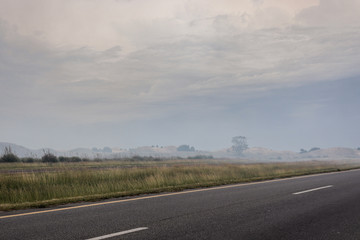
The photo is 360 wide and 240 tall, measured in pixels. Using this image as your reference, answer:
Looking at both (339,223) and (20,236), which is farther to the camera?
(339,223)

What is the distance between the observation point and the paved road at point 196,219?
5613 mm

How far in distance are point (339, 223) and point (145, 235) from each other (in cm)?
413

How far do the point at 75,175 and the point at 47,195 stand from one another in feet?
10.4

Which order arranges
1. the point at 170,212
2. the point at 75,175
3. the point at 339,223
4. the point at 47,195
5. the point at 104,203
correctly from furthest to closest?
the point at 75,175
the point at 47,195
the point at 104,203
the point at 170,212
the point at 339,223

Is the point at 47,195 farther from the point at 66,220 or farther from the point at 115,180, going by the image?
the point at 66,220

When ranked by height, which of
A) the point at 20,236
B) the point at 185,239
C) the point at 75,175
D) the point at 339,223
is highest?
the point at 75,175

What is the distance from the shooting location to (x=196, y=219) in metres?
6.73

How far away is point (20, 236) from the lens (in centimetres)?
540

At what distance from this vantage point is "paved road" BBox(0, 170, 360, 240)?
5.61 m

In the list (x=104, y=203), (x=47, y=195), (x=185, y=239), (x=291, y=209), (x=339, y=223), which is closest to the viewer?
(x=185, y=239)

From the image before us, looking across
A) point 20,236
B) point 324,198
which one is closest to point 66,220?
point 20,236

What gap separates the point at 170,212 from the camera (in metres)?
7.47

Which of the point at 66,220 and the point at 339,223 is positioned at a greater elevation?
the point at 66,220

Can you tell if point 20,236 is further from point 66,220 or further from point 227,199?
point 227,199
